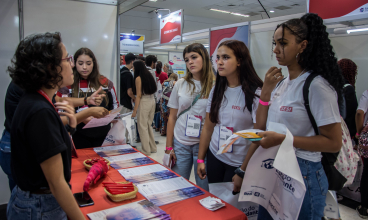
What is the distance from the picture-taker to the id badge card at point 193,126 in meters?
1.92

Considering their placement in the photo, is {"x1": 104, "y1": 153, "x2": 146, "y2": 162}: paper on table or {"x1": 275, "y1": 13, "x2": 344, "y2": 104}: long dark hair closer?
{"x1": 275, "y1": 13, "x2": 344, "y2": 104}: long dark hair

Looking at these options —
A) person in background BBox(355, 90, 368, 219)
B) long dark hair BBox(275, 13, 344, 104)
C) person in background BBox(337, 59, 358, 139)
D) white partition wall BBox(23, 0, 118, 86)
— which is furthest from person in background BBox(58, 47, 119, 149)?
person in background BBox(355, 90, 368, 219)

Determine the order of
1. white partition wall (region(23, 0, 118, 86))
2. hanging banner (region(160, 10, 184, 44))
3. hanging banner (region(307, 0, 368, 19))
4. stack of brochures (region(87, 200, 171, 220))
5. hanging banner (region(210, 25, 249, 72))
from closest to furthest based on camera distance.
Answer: stack of brochures (region(87, 200, 171, 220)) < hanging banner (region(307, 0, 368, 19)) < white partition wall (region(23, 0, 118, 86)) < hanging banner (region(210, 25, 249, 72)) < hanging banner (region(160, 10, 184, 44))

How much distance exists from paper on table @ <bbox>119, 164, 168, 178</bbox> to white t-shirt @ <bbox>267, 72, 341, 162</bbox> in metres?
0.79

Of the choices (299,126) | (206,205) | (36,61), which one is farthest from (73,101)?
(299,126)

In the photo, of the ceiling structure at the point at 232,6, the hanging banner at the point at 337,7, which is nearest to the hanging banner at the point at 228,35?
the hanging banner at the point at 337,7

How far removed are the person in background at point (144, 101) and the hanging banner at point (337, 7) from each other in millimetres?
2769

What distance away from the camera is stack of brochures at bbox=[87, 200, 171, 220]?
102 cm

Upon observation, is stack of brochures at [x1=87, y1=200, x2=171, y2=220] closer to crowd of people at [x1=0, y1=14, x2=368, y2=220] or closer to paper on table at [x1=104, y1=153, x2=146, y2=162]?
crowd of people at [x1=0, y1=14, x2=368, y2=220]

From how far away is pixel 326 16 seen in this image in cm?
228

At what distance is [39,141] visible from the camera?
810 millimetres

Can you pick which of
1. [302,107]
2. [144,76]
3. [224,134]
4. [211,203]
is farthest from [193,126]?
[144,76]

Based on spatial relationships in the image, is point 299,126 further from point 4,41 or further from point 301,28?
point 4,41

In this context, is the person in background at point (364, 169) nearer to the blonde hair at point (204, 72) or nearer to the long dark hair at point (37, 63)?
the blonde hair at point (204, 72)
